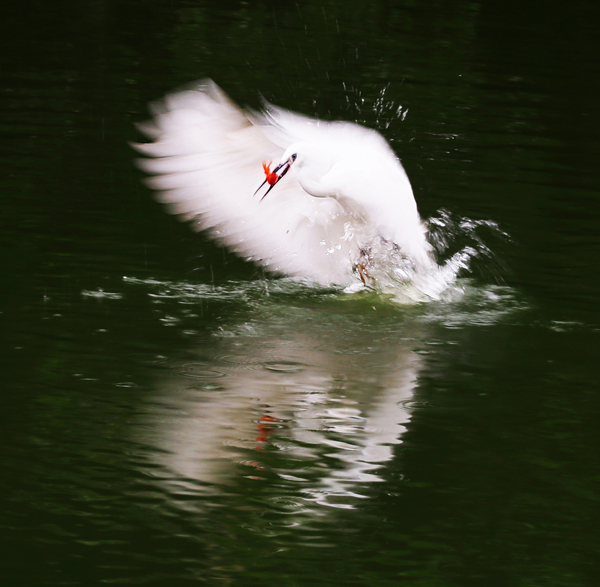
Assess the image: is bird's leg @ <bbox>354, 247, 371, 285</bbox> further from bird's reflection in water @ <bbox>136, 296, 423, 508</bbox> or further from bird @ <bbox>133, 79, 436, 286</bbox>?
bird's reflection in water @ <bbox>136, 296, 423, 508</bbox>

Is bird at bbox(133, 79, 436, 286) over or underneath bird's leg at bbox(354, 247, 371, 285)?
over

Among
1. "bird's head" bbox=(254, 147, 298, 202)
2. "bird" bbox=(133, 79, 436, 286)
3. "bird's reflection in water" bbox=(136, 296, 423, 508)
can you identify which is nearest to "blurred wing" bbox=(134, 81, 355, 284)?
"bird" bbox=(133, 79, 436, 286)

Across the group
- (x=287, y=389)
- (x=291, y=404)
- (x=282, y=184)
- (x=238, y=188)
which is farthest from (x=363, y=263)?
(x=291, y=404)

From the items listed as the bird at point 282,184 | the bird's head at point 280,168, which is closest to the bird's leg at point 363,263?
the bird at point 282,184

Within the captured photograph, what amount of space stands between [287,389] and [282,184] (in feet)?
4.10

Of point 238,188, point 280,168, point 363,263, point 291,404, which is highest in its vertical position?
point 280,168

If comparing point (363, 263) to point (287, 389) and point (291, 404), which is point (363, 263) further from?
point (291, 404)

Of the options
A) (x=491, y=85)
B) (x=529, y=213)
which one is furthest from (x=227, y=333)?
(x=491, y=85)

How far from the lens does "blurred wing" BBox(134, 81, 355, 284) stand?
532cm

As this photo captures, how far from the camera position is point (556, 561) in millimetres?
3531

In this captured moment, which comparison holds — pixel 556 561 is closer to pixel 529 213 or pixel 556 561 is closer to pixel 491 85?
pixel 529 213

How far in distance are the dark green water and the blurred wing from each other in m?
0.31

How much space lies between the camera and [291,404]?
458 centimetres

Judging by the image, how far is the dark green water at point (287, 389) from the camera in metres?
3.51
